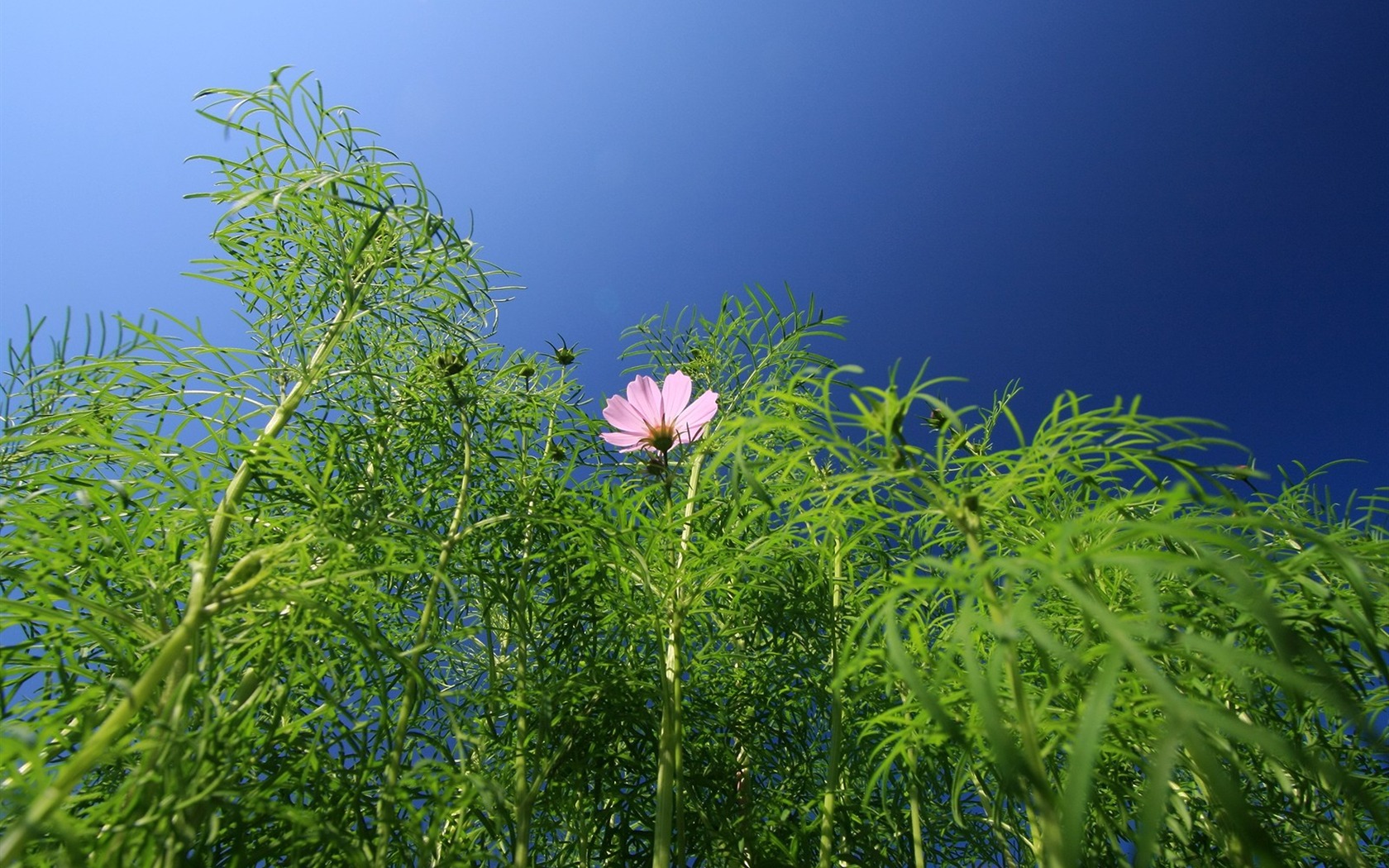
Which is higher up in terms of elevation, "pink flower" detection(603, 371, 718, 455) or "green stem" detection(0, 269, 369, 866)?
"pink flower" detection(603, 371, 718, 455)

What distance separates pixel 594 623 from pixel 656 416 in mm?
215

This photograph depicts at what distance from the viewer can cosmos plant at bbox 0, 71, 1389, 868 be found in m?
0.33

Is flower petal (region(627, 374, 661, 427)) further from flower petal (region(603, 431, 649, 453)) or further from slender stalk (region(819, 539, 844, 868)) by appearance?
slender stalk (region(819, 539, 844, 868))

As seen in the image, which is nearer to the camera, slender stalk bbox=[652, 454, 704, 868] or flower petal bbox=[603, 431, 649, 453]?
slender stalk bbox=[652, 454, 704, 868]

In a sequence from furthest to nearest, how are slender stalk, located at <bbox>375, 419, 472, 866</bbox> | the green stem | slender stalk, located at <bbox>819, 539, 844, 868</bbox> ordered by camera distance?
slender stalk, located at <bbox>819, 539, 844, 868</bbox> → slender stalk, located at <bbox>375, 419, 472, 866</bbox> → the green stem

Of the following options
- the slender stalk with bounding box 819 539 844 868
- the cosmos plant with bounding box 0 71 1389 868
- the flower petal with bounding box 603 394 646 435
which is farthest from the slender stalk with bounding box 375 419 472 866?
the slender stalk with bounding box 819 539 844 868

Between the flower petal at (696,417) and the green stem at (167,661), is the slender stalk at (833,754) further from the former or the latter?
the green stem at (167,661)

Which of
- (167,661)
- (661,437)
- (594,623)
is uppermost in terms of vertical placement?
(661,437)

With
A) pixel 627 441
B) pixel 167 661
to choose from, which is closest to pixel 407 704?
pixel 167 661

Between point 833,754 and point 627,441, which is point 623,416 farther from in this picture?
point 833,754

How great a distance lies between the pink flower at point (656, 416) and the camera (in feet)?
2.27

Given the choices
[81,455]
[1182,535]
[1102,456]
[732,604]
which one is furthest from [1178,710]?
[81,455]

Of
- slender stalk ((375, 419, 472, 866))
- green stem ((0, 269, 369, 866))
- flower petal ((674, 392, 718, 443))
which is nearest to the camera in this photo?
green stem ((0, 269, 369, 866))

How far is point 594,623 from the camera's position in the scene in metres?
0.65
